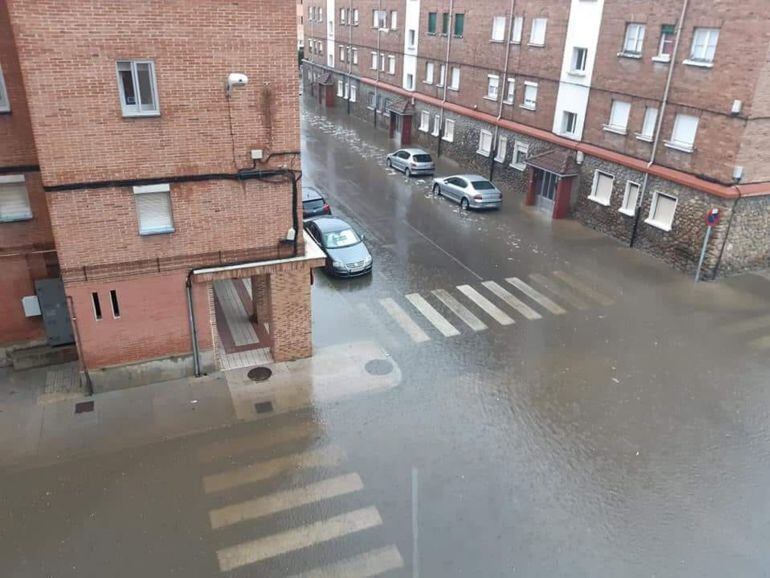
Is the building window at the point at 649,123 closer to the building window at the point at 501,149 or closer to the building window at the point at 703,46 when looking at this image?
the building window at the point at 703,46

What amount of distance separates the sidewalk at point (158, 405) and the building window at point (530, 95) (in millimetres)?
18110

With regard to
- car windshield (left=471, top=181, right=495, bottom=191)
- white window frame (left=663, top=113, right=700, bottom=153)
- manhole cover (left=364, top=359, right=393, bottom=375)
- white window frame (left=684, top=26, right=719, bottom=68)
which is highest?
white window frame (left=684, top=26, right=719, bottom=68)

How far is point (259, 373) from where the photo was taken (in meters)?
14.8

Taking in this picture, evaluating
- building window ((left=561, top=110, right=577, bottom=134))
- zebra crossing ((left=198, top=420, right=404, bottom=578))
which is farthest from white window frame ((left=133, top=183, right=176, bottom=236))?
building window ((left=561, top=110, right=577, bottom=134))

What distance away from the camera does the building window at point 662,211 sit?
21797 mm

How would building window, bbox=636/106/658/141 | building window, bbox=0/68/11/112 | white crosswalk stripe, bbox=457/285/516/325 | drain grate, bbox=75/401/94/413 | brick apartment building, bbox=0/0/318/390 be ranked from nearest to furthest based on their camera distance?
brick apartment building, bbox=0/0/318/390 < building window, bbox=0/68/11/112 < drain grate, bbox=75/401/94/413 < white crosswalk stripe, bbox=457/285/516/325 < building window, bbox=636/106/658/141

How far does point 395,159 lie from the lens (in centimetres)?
3372

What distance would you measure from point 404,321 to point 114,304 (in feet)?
26.4

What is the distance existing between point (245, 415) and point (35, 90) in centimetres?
768

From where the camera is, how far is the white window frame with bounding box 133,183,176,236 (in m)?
12.3

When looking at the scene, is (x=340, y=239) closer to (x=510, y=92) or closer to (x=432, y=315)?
(x=432, y=315)

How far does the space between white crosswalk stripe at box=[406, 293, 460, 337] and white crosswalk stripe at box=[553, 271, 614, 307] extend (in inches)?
207

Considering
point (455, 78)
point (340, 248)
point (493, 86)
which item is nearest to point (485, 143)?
point (493, 86)

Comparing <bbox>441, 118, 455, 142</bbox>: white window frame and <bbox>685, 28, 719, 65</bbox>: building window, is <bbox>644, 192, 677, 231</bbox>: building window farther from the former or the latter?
<bbox>441, 118, 455, 142</bbox>: white window frame
